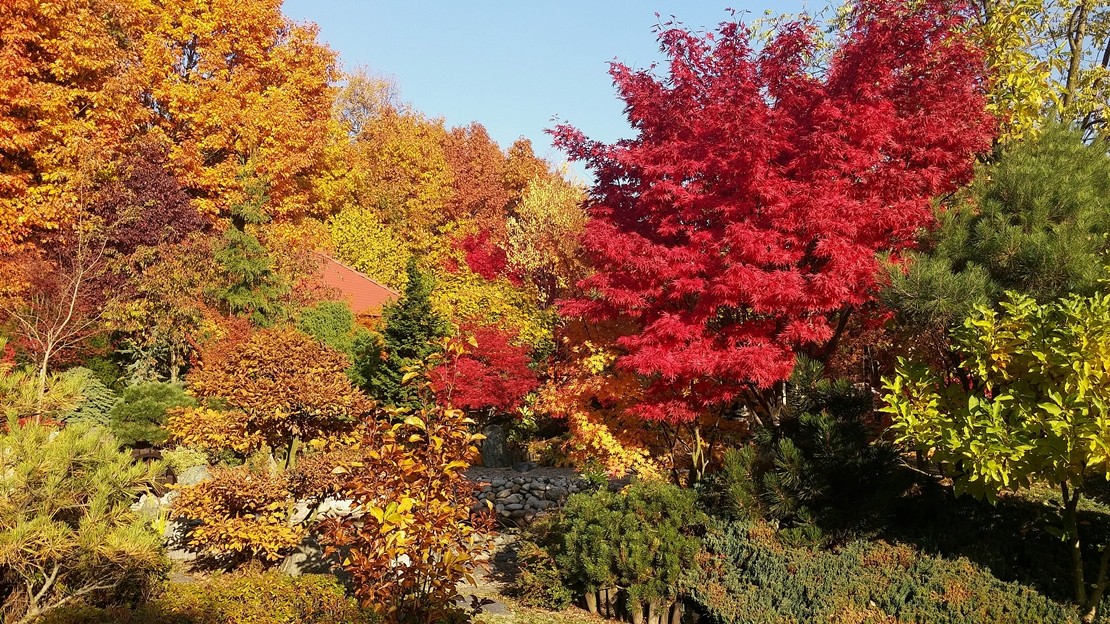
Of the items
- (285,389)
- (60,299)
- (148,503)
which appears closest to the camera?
(285,389)

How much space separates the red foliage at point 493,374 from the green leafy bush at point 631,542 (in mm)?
7979

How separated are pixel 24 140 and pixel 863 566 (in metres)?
17.4

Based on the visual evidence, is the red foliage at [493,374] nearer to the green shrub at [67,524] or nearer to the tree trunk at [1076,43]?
the green shrub at [67,524]

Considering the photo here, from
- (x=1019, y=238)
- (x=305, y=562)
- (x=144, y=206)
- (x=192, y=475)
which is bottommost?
(x=305, y=562)

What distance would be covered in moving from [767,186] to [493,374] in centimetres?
994

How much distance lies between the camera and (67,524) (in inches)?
231

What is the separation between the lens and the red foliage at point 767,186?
7441 mm

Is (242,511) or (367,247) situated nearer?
(242,511)

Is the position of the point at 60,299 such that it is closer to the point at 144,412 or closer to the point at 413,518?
the point at 144,412

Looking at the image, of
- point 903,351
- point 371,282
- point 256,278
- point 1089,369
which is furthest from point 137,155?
point 1089,369

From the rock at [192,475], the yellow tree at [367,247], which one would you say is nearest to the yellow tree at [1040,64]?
the rock at [192,475]

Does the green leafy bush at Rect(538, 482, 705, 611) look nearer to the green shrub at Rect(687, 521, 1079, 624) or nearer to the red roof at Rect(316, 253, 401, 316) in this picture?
the green shrub at Rect(687, 521, 1079, 624)

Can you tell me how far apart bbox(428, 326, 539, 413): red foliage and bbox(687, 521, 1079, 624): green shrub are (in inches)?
351

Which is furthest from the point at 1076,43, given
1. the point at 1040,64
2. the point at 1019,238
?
the point at 1019,238
